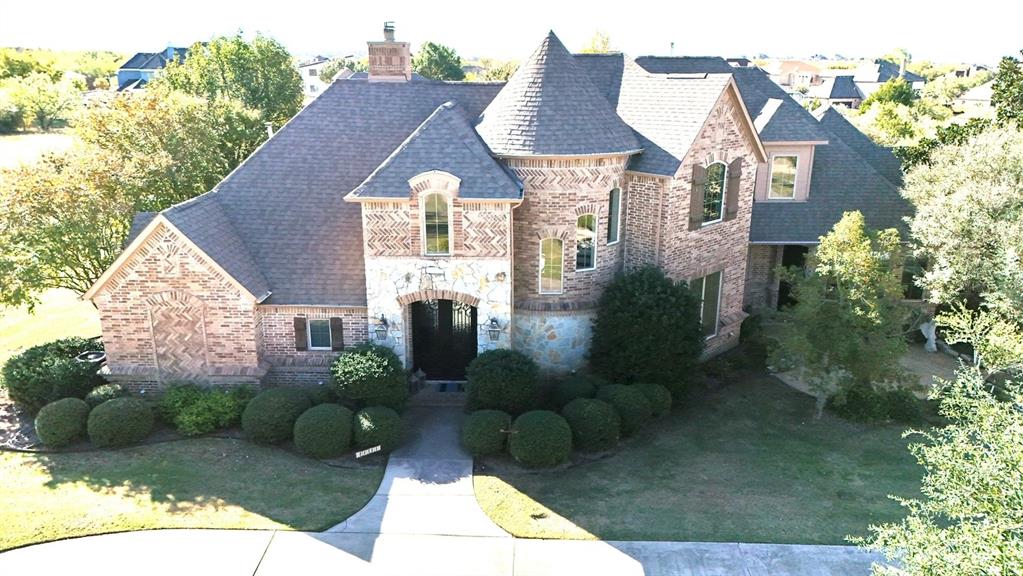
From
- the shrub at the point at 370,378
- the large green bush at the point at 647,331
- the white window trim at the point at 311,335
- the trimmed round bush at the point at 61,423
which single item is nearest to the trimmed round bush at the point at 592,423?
the large green bush at the point at 647,331

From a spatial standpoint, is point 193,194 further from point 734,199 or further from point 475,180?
point 734,199

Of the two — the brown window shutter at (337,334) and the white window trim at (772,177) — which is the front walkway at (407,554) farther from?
→ the white window trim at (772,177)

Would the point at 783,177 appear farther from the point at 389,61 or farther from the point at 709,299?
the point at 389,61

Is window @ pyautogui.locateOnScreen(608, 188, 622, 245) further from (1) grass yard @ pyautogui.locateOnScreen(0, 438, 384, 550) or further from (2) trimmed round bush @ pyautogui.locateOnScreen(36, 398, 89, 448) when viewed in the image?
(2) trimmed round bush @ pyautogui.locateOnScreen(36, 398, 89, 448)

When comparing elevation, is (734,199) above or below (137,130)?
below

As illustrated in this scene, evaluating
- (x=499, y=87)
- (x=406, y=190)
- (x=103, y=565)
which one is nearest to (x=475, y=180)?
(x=406, y=190)

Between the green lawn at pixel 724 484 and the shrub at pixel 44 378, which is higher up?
the shrub at pixel 44 378

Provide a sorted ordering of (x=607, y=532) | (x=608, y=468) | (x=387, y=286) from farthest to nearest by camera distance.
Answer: (x=387, y=286) → (x=608, y=468) → (x=607, y=532)
